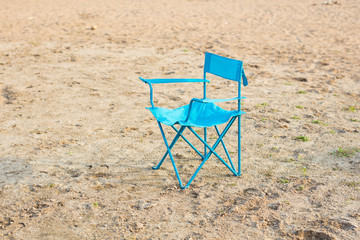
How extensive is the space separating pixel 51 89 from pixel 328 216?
4291 millimetres

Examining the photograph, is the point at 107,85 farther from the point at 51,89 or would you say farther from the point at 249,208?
the point at 249,208

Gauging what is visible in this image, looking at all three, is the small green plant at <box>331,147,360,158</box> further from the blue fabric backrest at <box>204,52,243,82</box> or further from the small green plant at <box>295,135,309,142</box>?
the blue fabric backrest at <box>204,52,243,82</box>

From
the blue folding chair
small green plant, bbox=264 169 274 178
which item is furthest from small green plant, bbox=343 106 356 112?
the blue folding chair

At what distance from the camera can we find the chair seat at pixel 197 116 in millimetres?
3322

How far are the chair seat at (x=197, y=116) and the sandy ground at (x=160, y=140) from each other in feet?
1.72

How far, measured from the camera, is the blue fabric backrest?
3.36 m

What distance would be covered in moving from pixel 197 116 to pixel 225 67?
47cm

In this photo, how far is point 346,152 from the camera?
4.07 meters

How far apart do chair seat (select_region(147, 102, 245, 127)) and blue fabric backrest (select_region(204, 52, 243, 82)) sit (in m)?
0.29

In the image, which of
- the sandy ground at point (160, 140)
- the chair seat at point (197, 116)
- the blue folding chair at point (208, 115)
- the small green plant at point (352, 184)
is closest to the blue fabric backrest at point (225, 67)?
the blue folding chair at point (208, 115)

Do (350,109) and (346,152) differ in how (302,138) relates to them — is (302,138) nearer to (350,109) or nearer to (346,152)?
(346,152)

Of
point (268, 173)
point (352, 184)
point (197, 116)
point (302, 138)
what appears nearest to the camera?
point (352, 184)

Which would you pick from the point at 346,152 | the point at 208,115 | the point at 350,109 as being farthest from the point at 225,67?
the point at 350,109

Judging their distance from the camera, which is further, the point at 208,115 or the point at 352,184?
the point at 208,115
